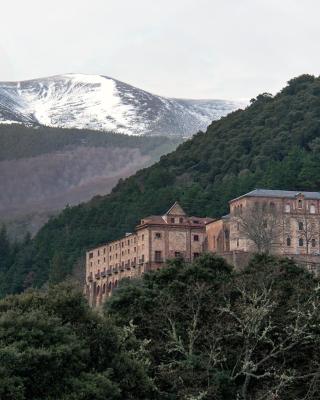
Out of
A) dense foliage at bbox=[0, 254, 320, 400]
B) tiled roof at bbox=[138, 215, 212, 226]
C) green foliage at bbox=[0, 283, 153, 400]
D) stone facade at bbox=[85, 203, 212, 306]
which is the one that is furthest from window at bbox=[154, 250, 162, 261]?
green foliage at bbox=[0, 283, 153, 400]

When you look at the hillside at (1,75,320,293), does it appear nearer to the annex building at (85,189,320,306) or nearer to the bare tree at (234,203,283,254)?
the annex building at (85,189,320,306)

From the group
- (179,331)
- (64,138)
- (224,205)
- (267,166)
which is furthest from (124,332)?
(64,138)

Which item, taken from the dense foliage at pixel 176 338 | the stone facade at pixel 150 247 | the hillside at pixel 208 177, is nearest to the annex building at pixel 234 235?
the stone facade at pixel 150 247

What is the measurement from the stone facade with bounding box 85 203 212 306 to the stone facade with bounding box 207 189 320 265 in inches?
75.8

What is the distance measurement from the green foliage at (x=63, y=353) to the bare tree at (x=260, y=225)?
5403cm

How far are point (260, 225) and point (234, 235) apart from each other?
4.18 m

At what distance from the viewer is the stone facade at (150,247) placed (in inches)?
3829

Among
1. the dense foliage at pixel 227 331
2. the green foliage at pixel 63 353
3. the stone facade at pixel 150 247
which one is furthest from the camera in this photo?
the stone facade at pixel 150 247

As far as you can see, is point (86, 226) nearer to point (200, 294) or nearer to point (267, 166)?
point (267, 166)

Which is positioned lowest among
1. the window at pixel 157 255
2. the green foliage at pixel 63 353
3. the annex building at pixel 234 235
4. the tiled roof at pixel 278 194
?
the green foliage at pixel 63 353

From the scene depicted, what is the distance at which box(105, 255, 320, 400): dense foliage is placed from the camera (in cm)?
3806

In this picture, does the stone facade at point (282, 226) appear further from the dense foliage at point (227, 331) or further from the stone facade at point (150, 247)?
the dense foliage at point (227, 331)

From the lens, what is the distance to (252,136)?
144500 mm

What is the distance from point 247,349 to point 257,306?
3.27 m
